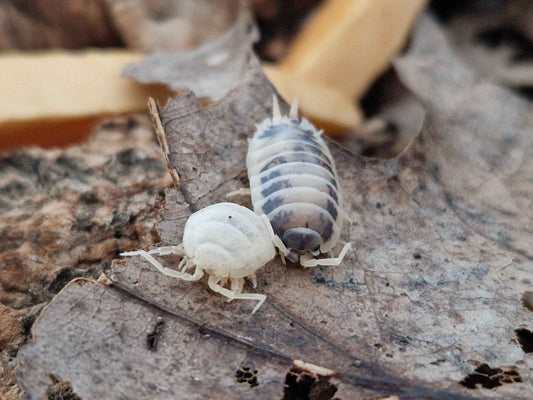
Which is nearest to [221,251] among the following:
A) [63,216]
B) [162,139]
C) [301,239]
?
[301,239]

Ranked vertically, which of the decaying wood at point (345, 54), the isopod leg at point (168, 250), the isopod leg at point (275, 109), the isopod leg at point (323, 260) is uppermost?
the decaying wood at point (345, 54)

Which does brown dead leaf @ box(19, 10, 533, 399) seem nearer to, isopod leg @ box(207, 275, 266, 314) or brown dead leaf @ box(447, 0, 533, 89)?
isopod leg @ box(207, 275, 266, 314)

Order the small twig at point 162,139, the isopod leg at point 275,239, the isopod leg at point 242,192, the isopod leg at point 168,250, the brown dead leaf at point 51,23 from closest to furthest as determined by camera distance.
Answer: the isopod leg at point 168,250, the isopod leg at point 275,239, the small twig at point 162,139, the isopod leg at point 242,192, the brown dead leaf at point 51,23

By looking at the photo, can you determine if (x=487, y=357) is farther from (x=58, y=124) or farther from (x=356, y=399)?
(x=58, y=124)

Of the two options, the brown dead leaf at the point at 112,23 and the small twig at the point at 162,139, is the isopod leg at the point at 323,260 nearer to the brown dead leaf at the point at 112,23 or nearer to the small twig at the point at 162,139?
the small twig at the point at 162,139

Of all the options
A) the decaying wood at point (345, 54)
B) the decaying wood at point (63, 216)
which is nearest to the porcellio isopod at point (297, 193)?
the decaying wood at point (63, 216)

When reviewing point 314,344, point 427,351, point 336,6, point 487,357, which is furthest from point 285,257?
point 336,6

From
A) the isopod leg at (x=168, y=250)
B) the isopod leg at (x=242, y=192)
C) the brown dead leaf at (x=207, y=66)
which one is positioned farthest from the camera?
the brown dead leaf at (x=207, y=66)
